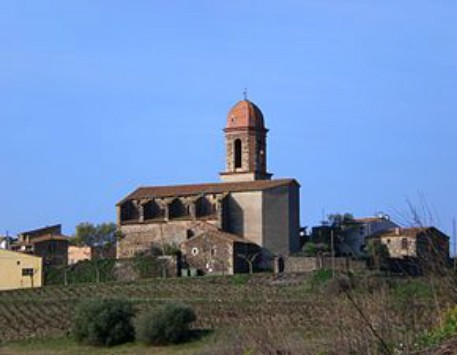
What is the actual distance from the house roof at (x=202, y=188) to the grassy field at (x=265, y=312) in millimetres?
12849

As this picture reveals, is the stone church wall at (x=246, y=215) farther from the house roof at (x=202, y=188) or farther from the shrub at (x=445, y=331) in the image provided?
the shrub at (x=445, y=331)

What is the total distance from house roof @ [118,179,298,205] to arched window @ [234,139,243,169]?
4.85 metres

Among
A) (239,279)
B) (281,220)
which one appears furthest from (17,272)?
(281,220)

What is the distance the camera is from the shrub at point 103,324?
42.4m

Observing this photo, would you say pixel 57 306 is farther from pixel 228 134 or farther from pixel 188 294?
pixel 228 134

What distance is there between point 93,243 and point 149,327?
51076 millimetres

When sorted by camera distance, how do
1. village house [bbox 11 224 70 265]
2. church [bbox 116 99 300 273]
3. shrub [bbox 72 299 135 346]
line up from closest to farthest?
1. shrub [bbox 72 299 135 346]
2. church [bbox 116 99 300 273]
3. village house [bbox 11 224 70 265]

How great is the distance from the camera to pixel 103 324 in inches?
1665

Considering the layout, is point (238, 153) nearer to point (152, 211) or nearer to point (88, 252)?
point (152, 211)

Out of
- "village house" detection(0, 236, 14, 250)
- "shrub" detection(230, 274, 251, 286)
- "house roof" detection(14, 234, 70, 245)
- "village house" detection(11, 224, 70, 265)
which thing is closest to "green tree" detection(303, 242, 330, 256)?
"shrub" detection(230, 274, 251, 286)

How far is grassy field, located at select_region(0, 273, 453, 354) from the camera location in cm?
1133

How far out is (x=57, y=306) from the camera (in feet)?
173

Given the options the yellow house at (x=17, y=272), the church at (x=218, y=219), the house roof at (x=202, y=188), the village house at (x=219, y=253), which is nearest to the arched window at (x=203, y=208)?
the church at (x=218, y=219)

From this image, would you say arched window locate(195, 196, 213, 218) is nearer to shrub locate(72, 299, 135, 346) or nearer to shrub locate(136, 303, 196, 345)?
shrub locate(72, 299, 135, 346)
